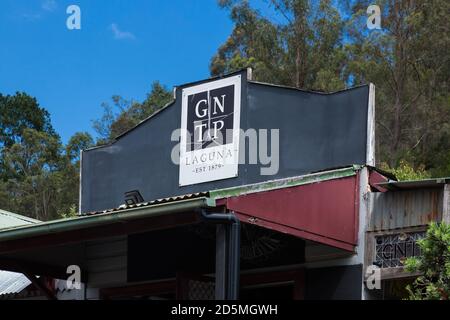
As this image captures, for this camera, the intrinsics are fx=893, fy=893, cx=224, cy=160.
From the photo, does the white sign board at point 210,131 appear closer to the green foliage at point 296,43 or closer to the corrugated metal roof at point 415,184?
the corrugated metal roof at point 415,184

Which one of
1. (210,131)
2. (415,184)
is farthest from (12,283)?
(415,184)

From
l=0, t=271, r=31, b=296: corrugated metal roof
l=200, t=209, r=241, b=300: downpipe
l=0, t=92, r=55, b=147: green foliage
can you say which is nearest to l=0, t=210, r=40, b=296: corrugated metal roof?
l=0, t=271, r=31, b=296: corrugated metal roof

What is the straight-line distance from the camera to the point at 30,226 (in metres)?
10.1

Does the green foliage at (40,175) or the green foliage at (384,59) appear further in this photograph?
the green foliage at (40,175)

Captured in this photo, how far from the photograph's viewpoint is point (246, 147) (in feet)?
40.5

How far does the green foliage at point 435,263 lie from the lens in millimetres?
8836

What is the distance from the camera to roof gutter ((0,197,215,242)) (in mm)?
8609

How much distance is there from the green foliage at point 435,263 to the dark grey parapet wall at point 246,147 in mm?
2205

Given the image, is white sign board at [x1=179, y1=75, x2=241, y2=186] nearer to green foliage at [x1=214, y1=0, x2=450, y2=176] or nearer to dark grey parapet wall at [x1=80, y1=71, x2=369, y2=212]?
dark grey parapet wall at [x1=80, y1=71, x2=369, y2=212]

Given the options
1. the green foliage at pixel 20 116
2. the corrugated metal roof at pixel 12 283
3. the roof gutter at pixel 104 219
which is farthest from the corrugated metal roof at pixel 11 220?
the green foliage at pixel 20 116
